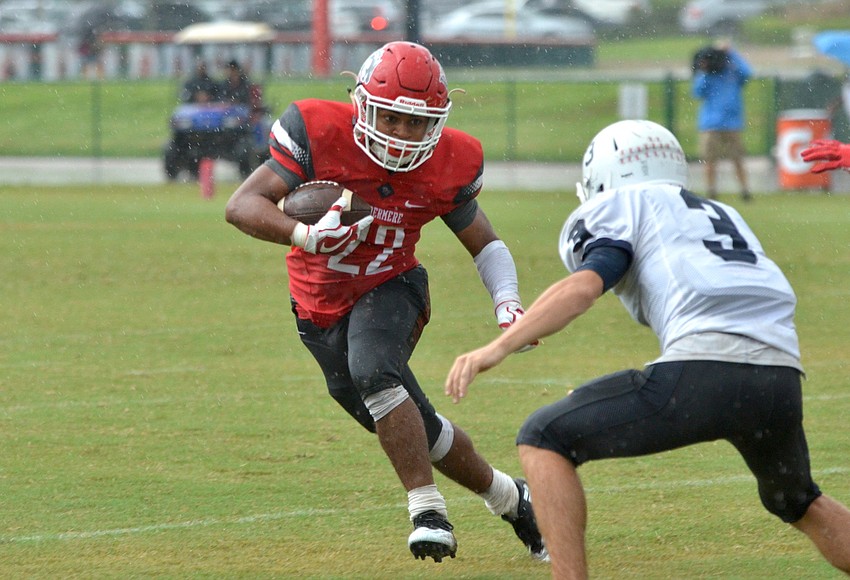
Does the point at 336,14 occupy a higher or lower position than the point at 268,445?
lower

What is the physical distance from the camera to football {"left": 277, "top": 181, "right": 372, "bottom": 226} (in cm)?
476

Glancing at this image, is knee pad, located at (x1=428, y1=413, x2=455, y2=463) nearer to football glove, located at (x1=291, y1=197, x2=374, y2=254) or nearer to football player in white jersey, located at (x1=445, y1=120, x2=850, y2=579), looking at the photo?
football glove, located at (x1=291, y1=197, x2=374, y2=254)

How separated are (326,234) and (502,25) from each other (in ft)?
127

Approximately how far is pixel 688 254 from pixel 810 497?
0.83m

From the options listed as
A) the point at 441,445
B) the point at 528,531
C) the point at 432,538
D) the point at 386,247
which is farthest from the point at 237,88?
the point at 432,538

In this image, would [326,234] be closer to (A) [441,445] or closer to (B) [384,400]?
(B) [384,400]

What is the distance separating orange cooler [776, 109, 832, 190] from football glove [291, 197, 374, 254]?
52.9 feet

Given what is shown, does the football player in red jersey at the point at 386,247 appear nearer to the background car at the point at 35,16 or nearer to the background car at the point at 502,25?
the background car at the point at 502,25

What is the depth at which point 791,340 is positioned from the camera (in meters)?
3.83

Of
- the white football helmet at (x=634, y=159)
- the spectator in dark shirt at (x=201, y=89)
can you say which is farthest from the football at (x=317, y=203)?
the spectator in dark shirt at (x=201, y=89)

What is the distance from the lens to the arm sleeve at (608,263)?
372 cm

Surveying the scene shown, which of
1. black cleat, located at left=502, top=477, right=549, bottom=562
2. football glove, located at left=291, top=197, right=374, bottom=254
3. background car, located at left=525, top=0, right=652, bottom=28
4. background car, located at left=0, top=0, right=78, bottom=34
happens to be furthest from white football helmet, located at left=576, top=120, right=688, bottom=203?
background car, located at left=525, top=0, right=652, bottom=28

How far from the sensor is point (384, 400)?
458 cm

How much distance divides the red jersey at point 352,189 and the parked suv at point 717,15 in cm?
4180
